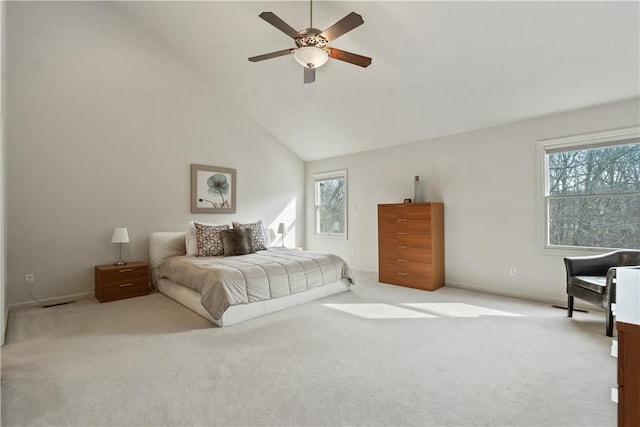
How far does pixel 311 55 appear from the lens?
284 centimetres

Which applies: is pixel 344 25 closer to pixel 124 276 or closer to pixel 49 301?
pixel 124 276

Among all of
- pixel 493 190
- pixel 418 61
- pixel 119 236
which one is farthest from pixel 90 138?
pixel 493 190

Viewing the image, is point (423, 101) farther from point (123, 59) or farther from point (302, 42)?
point (123, 59)

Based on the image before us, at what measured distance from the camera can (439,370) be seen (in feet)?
7.18

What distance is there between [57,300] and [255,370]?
343 centimetres

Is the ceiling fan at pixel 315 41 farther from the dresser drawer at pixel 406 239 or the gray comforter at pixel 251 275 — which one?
the dresser drawer at pixel 406 239

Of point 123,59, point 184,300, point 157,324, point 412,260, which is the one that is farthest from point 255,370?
point 123,59

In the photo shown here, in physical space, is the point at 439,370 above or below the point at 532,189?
below

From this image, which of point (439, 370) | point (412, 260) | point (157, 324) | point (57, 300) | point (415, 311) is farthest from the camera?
point (412, 260)

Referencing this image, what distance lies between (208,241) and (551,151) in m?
4.80

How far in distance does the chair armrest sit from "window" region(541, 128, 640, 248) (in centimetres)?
46

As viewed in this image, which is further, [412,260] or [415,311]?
[412,260]

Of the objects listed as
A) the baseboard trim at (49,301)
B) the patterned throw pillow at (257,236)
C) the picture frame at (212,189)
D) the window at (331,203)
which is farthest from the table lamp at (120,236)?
the window at (331,203)

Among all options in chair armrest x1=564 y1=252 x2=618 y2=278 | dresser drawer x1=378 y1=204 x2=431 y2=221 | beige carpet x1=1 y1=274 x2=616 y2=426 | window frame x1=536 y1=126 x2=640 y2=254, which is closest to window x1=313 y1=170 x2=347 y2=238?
dresser drawer x1=378 y1=204 x2=431 y2=221
